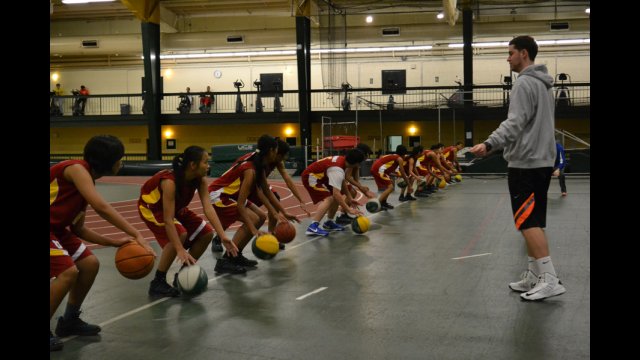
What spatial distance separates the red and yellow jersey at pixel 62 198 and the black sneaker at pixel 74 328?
27.2 inches

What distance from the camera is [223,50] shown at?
35312mm

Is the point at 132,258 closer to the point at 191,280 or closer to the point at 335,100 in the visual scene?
the point at 191,280

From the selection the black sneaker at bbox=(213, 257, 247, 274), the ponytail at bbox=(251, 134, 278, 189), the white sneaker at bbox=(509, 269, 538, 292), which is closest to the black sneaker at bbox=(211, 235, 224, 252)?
the black sneaker at bbox=(213, 257, 247, 274)

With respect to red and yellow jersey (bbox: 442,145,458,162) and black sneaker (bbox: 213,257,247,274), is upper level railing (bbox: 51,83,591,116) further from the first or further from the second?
black sneaker (bbox: 213,257,247,274)

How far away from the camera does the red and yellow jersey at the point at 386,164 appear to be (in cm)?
1366

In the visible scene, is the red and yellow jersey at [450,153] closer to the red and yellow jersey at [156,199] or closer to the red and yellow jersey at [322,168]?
the red and yellow jersey at [322,168]

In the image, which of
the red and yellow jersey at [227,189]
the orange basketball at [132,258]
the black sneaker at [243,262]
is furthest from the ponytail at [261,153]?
the orange basketball at [132,258]

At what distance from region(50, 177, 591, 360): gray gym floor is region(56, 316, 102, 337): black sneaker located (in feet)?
0.23

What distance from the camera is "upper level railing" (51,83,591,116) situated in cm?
3041

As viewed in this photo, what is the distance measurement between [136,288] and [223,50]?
3050cm

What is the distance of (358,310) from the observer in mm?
5160

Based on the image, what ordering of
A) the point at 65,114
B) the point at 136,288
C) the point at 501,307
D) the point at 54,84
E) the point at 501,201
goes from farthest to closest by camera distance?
the point at 54,84 → the point at 65,114 → the point at 501,201 → the point at 136,288 → the point at 501,307
